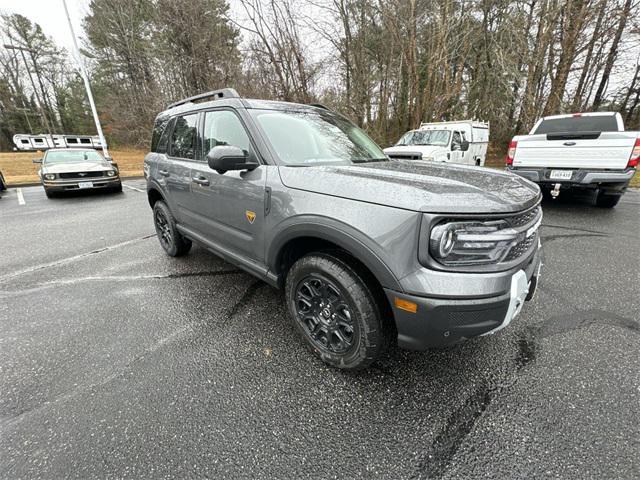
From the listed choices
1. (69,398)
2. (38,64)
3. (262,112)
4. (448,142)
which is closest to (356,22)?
(448,142)

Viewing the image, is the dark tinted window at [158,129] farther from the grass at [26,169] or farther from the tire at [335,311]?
the grass at [26,169]

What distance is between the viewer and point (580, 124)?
19.4 ft

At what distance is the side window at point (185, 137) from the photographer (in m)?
3.04

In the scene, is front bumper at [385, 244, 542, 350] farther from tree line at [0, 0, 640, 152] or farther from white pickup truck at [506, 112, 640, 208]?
tree line at [0, 0, 640, 152]

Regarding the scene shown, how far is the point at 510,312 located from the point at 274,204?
61.0 inches

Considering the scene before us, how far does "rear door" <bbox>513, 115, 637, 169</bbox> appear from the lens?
479cm

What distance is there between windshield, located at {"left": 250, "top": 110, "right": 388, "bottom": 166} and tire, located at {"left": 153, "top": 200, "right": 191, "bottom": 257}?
203 centimetres

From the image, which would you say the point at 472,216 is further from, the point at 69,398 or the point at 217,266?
the point at 217,266

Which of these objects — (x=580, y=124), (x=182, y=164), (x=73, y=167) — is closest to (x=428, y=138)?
(x=580, y=124)

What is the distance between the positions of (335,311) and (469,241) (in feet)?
3.01

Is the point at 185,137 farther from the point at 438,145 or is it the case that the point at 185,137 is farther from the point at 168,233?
the point at 438,145

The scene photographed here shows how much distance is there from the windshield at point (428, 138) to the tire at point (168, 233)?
7.91m

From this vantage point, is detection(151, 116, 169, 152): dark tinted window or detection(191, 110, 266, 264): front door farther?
detection(151, 116, 169, 152): dark tinted window

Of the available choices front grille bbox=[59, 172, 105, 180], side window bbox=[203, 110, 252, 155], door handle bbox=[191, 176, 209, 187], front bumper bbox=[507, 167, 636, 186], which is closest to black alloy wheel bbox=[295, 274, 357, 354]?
side window bbox=[203, 110, 252, 155]
